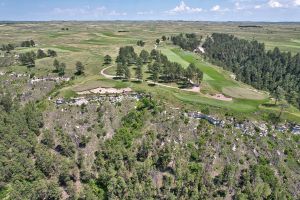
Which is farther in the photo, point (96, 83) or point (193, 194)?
point (96, 83)

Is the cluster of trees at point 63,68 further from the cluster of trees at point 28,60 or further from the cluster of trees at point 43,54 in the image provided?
the cluster of trees at point 43,54

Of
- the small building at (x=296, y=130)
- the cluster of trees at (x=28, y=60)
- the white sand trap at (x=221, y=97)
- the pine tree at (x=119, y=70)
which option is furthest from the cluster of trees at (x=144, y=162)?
the cluster of trees at (x=28, y=60)

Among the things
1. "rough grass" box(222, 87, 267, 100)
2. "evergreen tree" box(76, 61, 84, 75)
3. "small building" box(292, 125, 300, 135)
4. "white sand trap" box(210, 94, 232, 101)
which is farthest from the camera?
"evergreen tree" box(76, 61, 84, 75)

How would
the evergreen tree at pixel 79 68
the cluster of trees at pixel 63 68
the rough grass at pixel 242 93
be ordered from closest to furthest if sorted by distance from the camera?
1. the rough grass at pixel 242 93
2. the evergreen tree at pixel 79 68
3. the cluster of trees at pixel 63 68

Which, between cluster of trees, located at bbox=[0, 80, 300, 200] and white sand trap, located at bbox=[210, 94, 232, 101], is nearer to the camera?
cluster of trees, located at bbox=[0, 80, 300, 200]

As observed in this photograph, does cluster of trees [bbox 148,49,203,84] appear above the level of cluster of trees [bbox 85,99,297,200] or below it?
above

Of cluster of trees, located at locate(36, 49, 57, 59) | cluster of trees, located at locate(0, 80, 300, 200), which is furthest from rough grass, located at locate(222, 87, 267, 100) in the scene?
cluster of trees, located at locate(36, 49, 57, 59)

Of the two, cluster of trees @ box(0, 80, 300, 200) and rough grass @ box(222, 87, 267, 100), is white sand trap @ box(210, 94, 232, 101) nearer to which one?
rough grass @ box(222, 87, 267, 100)

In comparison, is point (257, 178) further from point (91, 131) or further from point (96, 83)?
point (96, 83)

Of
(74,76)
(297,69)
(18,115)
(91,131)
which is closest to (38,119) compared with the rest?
(18,115)

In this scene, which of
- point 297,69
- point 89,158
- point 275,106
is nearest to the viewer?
point 89,158

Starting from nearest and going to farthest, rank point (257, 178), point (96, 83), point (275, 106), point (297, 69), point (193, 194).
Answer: point (193, 194)
point (257, 178)
point (275, 106)
point (96, 83)
point (297, 69)
